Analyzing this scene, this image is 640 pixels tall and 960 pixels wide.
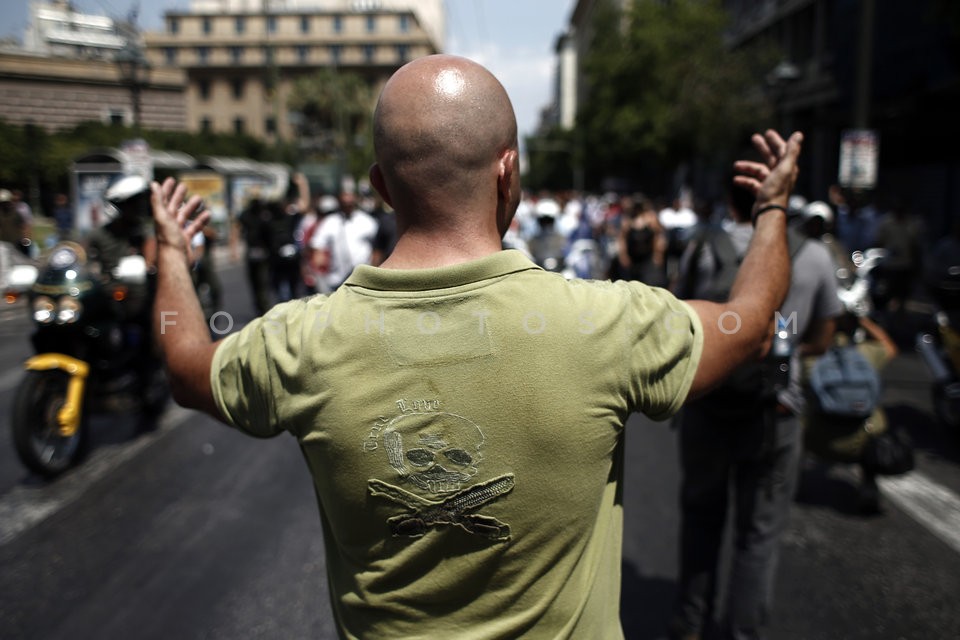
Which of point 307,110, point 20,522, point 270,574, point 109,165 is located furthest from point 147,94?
point 307,110

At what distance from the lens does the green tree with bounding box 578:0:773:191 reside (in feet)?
86.1

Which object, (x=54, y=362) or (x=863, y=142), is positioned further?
(x=863, y=142)

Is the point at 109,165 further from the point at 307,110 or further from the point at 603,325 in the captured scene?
the point at 307,110

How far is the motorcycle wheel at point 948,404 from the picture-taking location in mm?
5918

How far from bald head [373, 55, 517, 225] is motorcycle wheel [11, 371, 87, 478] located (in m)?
4.75

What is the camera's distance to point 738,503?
10.3ft

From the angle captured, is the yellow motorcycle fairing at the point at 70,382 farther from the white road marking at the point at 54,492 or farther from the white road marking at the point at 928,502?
the white road marking at the point at 928,502

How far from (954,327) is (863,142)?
6253 mm

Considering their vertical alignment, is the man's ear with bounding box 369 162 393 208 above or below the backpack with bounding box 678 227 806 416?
above

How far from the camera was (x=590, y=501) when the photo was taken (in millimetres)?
1318

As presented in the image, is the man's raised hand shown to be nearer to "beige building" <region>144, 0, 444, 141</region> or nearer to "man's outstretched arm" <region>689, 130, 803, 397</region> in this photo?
"man's outstretched arm" <region>689, 130, 803, 397</region>

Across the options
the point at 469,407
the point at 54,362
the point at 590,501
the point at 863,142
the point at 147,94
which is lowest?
the point at 54,362

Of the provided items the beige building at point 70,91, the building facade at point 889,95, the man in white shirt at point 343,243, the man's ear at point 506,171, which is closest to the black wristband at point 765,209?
the man's ear at point 506,171

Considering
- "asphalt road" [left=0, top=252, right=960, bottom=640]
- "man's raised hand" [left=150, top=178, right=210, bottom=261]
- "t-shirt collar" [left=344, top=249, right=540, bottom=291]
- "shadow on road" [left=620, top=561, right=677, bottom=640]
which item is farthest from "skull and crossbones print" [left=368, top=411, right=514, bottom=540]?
"asphalt road" [left=0, top=252, right=960, bottom=640]
